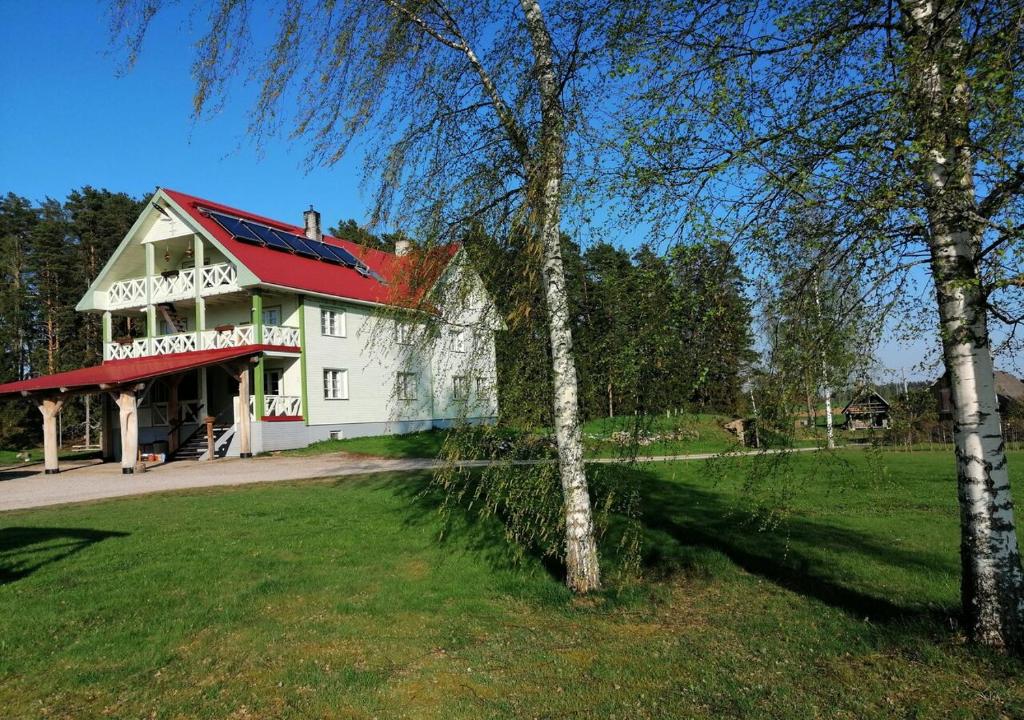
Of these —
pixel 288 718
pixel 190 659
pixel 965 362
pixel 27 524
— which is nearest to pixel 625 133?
pixel 965 362

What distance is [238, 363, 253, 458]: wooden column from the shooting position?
2197 centimetres

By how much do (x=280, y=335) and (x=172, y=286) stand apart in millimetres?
5269

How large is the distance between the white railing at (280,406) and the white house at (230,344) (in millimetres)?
36

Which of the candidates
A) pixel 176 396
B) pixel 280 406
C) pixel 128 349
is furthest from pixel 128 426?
pixel 128 349

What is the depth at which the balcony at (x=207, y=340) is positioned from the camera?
23688mm

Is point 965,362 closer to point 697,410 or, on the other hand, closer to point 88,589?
point 697,410

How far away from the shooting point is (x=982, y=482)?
178 inches

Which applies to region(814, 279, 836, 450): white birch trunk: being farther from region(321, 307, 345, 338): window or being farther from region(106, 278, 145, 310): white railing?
region(106, 278, 145, 310): white railing

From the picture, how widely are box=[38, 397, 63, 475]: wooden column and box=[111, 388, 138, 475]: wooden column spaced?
7.51ft

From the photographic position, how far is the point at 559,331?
6.39 meters

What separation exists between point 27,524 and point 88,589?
5.16 metres

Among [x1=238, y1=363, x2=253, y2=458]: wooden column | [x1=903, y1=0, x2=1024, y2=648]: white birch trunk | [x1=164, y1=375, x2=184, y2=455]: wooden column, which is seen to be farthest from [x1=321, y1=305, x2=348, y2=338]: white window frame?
[x1=903, y1=0, x2=1024, y2=648]: white birch trunk

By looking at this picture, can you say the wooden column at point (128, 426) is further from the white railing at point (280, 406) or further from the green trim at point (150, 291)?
the green trim at point (150, 291)

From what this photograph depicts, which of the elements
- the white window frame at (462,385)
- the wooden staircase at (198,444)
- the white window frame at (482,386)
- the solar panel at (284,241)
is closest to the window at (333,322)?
the solar panel at (284,241)
